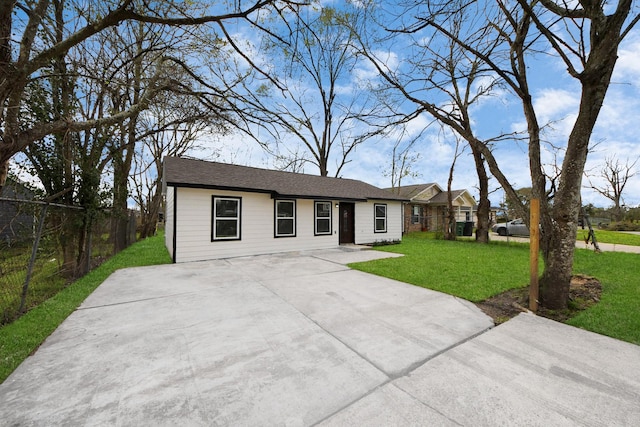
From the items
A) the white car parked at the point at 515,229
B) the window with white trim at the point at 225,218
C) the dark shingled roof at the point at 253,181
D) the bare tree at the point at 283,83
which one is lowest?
the white car parked at the point at 515,229

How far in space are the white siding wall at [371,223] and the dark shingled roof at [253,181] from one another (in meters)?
0.51

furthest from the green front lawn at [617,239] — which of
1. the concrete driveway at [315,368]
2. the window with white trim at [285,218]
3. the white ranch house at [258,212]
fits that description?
the concrete driveway at [315,368]

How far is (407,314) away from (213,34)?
5460mm

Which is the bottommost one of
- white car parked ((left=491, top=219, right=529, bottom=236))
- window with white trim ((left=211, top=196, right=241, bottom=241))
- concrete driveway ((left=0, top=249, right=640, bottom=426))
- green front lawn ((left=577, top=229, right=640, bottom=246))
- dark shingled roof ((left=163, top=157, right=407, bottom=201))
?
concrete driveway ((left=0, top=249, right=640, bottom=426))

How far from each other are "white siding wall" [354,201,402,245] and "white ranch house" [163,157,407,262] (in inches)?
1.9

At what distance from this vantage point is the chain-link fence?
3.54 m

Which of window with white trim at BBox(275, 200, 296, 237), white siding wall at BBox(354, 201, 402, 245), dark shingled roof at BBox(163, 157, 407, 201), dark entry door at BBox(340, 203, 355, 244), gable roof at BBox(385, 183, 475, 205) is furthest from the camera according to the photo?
gable roof at BBox(385, 183, 475, 205)

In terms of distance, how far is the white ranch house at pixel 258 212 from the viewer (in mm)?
7590

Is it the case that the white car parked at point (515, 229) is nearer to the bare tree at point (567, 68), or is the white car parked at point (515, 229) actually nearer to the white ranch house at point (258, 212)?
the white ranch house at point (258, 212)

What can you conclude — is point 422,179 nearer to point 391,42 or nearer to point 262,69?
point 391,42

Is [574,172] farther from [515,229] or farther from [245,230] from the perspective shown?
[515,229]

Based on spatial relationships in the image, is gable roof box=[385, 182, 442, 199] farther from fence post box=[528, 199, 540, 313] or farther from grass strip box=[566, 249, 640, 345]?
fence post box=[528, 199, 540, 313]

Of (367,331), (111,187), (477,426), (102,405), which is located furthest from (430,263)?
(111,187)

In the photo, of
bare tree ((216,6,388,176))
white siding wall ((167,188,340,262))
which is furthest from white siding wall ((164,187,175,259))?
bare tree ((216,6,388,176))
